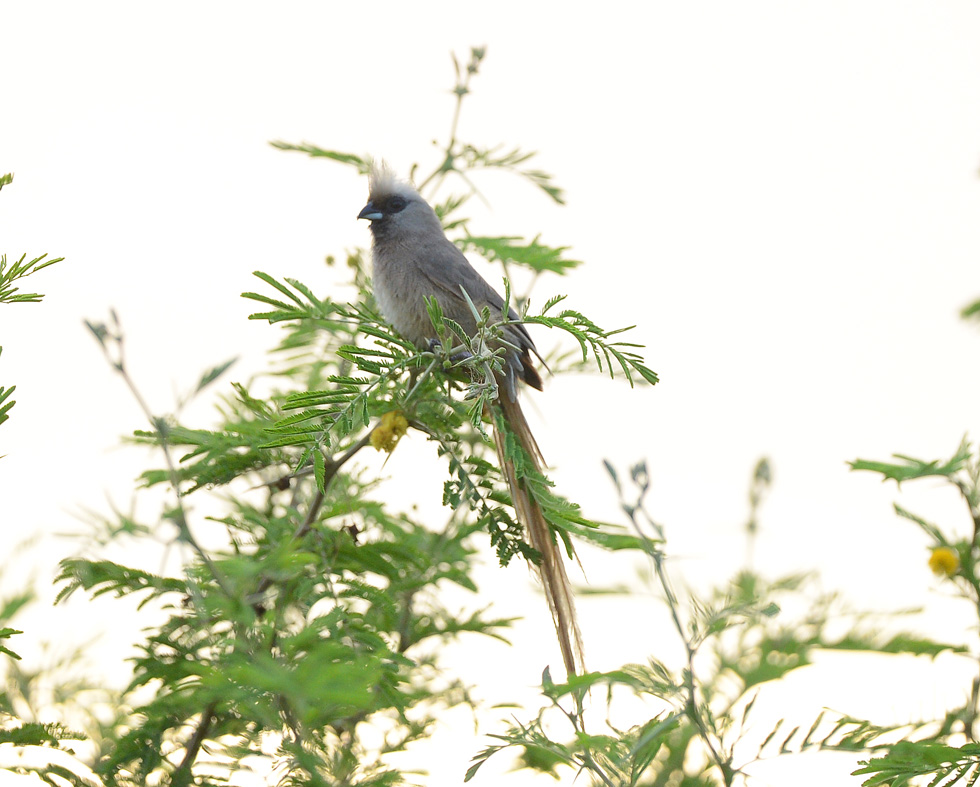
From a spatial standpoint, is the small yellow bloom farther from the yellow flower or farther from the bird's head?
the bird's head

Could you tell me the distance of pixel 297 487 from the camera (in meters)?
2.04

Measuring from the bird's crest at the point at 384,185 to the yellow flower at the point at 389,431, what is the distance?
3.64 ft

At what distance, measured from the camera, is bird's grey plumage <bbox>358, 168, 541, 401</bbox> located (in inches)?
92.5

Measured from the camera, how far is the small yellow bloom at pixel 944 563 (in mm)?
1608

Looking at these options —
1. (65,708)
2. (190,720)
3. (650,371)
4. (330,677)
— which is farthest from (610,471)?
(65,708)

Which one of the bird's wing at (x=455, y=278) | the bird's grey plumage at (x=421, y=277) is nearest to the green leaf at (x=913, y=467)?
the bird's grey plumage at (x=421, y=277)

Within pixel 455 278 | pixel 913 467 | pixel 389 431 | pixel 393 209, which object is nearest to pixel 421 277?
pixel 455 278

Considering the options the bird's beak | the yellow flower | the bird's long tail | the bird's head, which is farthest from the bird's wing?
the yellow flower

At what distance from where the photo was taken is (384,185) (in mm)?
2760

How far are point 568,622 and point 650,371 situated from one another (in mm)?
684

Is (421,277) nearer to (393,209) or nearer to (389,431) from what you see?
(393,209)

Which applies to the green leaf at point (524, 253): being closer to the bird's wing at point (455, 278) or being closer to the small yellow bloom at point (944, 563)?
the bird's wing at point (455, 278)

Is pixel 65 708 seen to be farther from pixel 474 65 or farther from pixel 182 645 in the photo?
pixel 474 65

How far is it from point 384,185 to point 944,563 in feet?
5.79
